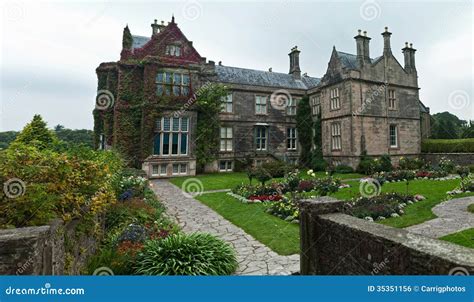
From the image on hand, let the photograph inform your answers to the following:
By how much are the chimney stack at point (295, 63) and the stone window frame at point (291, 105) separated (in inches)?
173

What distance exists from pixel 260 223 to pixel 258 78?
22365 millimetres

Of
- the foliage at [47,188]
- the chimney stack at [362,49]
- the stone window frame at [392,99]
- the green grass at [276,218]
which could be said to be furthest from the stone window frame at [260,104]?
the foliage at [47,188]

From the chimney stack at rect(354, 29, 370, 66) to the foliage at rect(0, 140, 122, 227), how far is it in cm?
2210

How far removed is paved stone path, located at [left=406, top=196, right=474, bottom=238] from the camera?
21.5 ft

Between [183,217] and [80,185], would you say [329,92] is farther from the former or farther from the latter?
[80,185]

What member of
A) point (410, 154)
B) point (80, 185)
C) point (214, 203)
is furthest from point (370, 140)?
point (80, 185)

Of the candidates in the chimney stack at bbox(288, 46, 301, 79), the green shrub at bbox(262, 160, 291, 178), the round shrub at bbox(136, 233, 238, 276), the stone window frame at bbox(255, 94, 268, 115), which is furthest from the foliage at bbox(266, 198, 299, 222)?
the chimney stack at bbox(288, 46, 301, 79)

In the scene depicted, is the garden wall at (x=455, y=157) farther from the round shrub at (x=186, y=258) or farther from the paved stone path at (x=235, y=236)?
the round shrub at (x=186, y=258)

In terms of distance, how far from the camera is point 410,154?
76.8 ft

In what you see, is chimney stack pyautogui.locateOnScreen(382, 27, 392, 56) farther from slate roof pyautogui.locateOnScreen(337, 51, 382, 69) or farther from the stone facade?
slate roof pyautogui.locateOnScreen(337, 51, 382, 69)

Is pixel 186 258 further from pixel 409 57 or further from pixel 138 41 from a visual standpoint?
pixel 409 57

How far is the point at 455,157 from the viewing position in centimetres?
2277

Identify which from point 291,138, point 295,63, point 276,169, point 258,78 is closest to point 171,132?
point 276,169

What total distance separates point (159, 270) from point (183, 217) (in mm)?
4484
